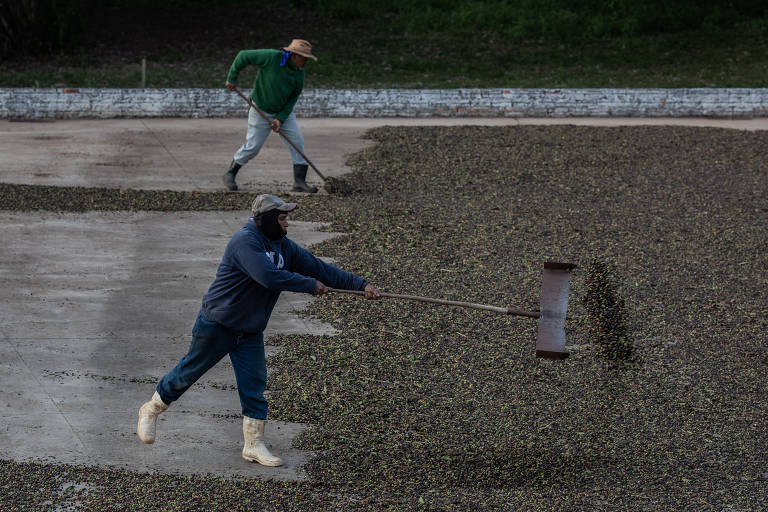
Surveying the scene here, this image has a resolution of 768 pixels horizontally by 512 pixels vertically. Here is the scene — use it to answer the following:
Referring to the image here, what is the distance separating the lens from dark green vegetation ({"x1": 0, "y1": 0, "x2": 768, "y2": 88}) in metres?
20.3

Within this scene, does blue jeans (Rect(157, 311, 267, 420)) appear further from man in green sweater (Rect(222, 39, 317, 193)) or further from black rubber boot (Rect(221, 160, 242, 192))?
black rubber boot (Rect(221, 160, 242, 192))

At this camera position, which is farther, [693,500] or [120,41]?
[120,41]

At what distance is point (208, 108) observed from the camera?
16922 millimetres

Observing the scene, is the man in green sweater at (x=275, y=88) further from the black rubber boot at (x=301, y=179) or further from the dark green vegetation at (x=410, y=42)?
the dark green vegetation at (x=410, y=42)

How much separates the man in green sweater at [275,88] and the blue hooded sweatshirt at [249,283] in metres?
5.64

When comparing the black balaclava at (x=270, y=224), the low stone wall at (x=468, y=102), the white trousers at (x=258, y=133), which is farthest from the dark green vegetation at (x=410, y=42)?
the black balaclava at (x=270, y=224)

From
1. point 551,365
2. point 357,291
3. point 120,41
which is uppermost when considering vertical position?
point 357,291

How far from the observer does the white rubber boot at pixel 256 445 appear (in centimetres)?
612

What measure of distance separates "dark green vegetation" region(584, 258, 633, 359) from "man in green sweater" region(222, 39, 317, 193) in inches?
158

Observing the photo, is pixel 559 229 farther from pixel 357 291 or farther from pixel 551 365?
pixel 357 291

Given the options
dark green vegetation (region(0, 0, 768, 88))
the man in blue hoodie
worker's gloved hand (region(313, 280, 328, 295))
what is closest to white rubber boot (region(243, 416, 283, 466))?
the man in blue hoodie

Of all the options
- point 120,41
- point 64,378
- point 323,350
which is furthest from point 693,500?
point 120,41

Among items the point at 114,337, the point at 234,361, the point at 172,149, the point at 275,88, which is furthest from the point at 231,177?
the point at 234,361

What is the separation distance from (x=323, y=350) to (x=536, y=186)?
232 inches
